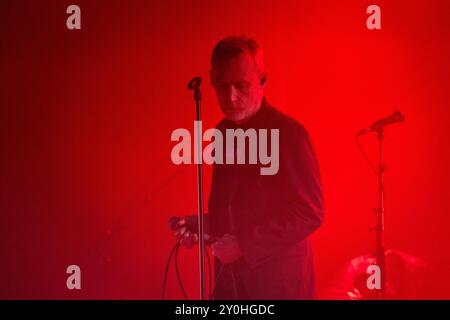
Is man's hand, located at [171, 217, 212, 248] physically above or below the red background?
below

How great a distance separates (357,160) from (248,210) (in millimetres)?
538

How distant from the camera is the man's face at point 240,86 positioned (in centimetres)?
220

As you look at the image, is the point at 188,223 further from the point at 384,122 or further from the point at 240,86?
the point at 384,122

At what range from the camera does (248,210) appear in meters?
2.21

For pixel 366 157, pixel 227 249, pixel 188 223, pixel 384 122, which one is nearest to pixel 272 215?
pixel 227 249

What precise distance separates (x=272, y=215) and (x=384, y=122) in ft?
2.15

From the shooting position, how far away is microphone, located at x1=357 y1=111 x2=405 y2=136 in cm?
227

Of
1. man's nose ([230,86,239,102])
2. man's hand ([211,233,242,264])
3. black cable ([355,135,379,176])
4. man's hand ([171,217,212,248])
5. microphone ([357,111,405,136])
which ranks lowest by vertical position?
man's hand ([211,233,242,264])

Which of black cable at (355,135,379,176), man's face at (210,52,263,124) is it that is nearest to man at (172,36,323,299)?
man's face at (210,52,263,124)

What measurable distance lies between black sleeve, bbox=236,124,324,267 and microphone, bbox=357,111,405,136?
0.88 ft

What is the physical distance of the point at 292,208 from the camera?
2172mm

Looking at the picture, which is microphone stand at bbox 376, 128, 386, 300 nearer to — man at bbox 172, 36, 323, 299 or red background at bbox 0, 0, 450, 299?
red background at bbox 0, 0, 450, 299

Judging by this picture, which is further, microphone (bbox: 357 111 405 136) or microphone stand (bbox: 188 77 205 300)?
microphone (bbox: 357 111 405 136)

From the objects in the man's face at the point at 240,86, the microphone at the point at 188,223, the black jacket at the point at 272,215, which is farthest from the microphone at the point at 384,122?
the microphone at the point at 188,223
